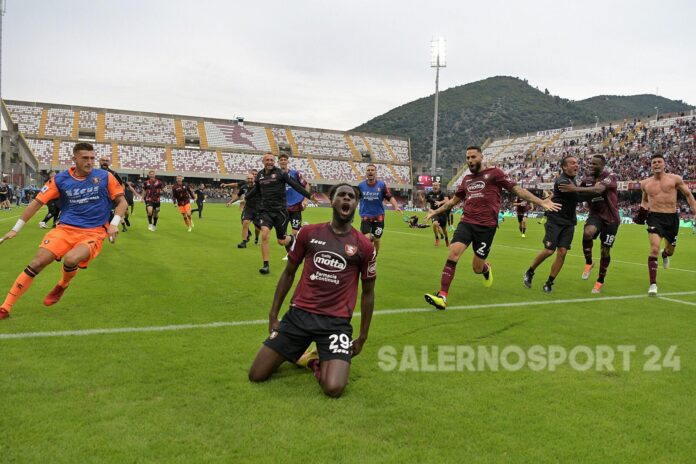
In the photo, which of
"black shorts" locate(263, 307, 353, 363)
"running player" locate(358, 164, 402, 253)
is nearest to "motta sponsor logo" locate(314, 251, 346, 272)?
"black shorts" locate(263, 307, 353, 363)

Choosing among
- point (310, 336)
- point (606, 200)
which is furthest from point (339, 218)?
point (606, 200)

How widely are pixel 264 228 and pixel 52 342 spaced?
5628 millimetres

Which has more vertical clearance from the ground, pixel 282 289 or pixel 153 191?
pixel 153 191

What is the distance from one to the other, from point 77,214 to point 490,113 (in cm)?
17338

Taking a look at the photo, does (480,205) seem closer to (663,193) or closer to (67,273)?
(663,193)

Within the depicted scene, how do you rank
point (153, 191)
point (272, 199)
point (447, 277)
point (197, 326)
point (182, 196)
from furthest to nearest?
point (182, 196) → point (153, 191) → point (272, 199) → point (447, 277) → point (197, 326)

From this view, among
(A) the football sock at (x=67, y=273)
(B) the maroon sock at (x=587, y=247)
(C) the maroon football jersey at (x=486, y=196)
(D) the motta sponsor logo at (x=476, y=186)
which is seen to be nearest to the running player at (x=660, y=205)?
(B) the maroon sock at (x=587, y=247)

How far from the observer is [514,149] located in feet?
251

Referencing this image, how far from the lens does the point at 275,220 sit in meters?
10.7

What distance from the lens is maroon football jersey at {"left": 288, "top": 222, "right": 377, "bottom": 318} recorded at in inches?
181

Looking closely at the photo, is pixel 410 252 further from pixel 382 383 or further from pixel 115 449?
pixel 115 449

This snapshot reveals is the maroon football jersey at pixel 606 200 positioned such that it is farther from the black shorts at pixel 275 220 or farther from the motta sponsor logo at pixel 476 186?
the black shorts at pixel 275 220

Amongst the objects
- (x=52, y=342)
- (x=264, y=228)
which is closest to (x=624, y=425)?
(x=52, y=342)

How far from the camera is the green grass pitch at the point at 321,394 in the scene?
3.23 m
